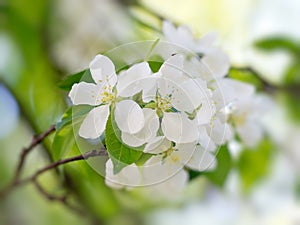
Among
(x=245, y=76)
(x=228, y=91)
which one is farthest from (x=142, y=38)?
(x=228, y=91)

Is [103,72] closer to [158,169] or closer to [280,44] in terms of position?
[158,169]

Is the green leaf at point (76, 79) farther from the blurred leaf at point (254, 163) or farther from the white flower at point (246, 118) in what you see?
the blurred leaf at point (254, 163)

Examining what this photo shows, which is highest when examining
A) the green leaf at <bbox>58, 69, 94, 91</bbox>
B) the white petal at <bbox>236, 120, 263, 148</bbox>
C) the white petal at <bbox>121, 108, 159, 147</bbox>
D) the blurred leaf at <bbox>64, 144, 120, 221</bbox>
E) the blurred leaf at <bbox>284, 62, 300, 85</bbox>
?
the green leaf at <bbox>58, 69, 94, 91</bbox>

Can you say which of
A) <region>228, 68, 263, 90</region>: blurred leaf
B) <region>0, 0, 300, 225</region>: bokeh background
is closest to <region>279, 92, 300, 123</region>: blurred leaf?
<region>0, 0, 300, 225</region>: bokeh background

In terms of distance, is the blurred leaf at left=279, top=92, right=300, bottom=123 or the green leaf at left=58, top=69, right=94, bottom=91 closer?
the green leaf at left=58, top=69, right=94, bottom=91

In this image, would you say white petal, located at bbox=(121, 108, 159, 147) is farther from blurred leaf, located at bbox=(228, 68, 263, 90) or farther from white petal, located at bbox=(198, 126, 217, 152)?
blurred leaf, located at bbox=(228, 68, 263, 90)

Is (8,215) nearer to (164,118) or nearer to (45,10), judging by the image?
(45,10)

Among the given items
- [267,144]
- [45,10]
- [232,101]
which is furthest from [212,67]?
[45,10]
